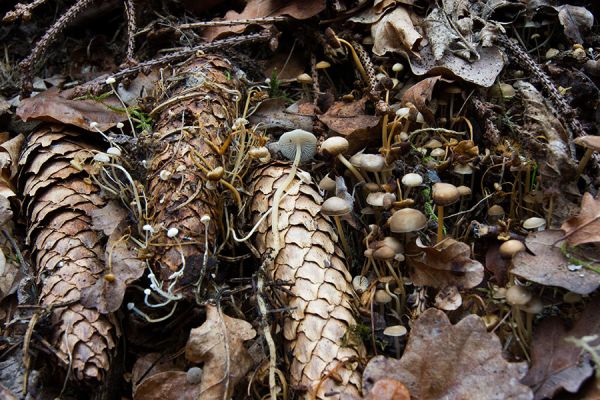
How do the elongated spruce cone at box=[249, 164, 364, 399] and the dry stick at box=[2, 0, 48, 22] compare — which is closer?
the elongated spruce cone at box=[249, 164, 364, 399]

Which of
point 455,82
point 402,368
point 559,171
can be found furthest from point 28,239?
point 559,171

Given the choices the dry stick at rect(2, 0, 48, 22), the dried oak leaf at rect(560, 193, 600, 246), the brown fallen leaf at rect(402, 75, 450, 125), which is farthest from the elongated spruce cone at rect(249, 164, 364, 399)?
the dry stick at rect(2, 0, 48, 22)

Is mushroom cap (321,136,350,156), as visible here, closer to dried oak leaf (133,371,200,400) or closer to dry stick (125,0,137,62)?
dried oak leaf (133,371,200,400)

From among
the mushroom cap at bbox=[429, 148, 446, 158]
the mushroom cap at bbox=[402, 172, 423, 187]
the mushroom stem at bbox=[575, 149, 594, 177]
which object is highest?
the mushroom cap at bbox=[402, 172, 423, 187]

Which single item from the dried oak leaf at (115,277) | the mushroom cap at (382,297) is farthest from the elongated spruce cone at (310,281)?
the dried oak leaf at (115,277)

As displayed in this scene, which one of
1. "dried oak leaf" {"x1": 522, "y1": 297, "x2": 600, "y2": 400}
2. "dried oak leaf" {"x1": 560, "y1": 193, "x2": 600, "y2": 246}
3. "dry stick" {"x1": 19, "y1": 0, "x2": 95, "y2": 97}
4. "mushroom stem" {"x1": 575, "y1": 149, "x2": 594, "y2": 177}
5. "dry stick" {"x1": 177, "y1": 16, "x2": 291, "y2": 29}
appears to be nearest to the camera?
"dried oak leaf" {"x1": 522, "y1": 297, "x2": 600, "y2": 400}

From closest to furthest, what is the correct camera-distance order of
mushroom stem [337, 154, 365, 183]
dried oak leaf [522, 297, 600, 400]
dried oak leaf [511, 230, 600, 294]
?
dried oak leaf [522, 297, 600, 400] → dried oak leaf [511, 230, 600, 294] → mushroom stem [337, 154, 365, 183]

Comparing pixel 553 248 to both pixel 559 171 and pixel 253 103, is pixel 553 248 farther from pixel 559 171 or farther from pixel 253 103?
pixel 253 103
